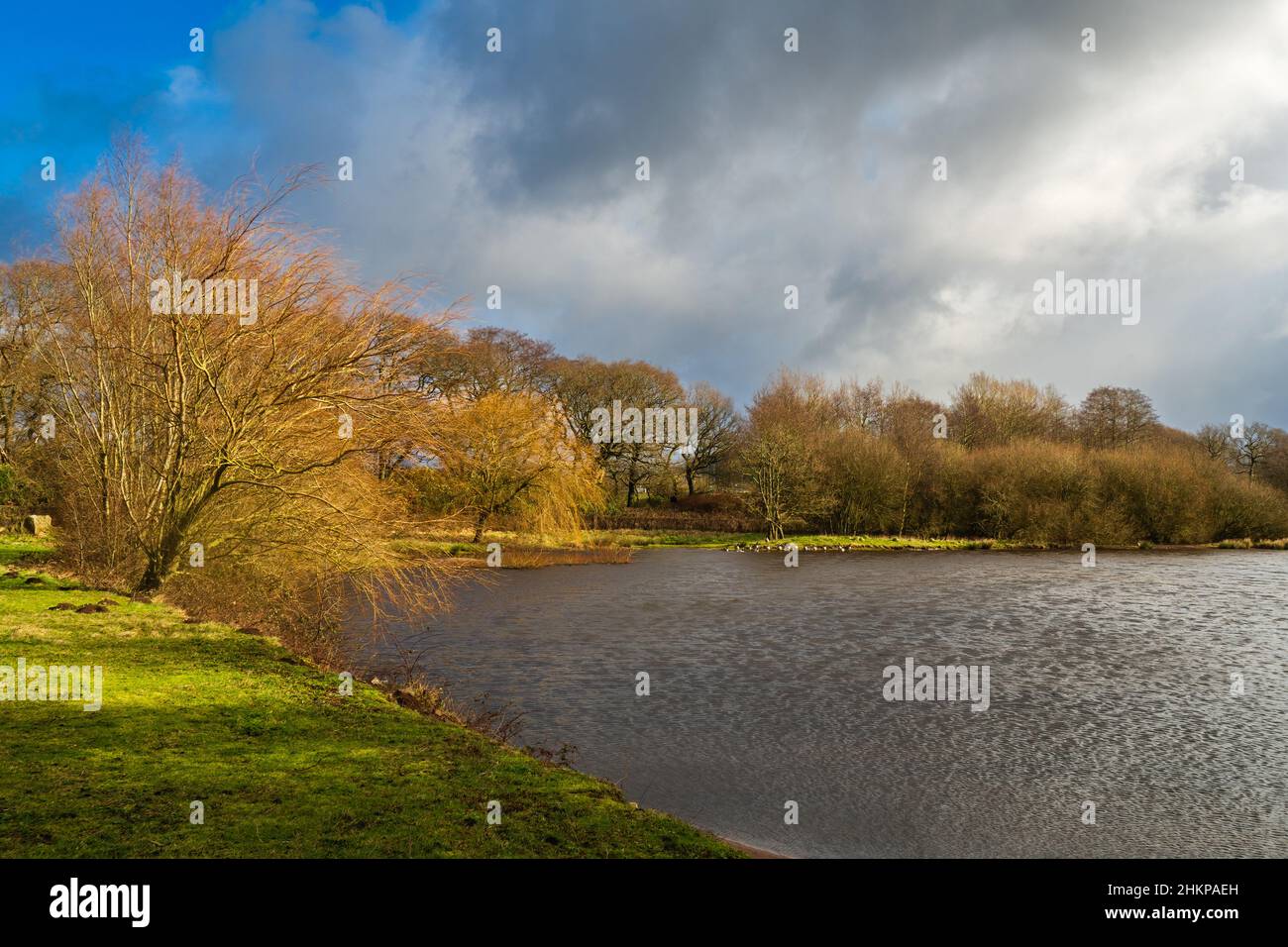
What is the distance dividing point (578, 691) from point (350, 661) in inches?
184

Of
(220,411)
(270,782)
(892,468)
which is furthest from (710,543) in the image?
(270,782)

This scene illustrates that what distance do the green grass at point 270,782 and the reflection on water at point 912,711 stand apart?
1832 mm

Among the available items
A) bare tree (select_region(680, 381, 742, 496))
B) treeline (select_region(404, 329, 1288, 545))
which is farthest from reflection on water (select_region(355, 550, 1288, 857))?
bare tree (select_region(680, 381, 742, 496))

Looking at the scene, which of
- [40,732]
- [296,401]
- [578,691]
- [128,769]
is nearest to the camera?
[128,769]

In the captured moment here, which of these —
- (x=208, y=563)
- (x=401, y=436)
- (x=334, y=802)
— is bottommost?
(x=334, y=802)

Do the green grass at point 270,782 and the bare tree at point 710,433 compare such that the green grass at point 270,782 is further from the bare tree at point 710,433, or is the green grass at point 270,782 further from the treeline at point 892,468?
the bare tree at point 710,433

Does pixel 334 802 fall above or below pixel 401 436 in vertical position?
below

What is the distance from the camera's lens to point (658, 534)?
5225cm

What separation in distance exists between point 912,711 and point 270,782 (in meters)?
9.69

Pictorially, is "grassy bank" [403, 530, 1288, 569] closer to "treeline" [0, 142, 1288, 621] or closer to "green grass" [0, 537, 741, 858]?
"treeline" [0, 142, 1288, 621]

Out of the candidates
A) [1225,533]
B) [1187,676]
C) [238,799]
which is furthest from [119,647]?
[1225,533]

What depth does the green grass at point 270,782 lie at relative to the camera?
18.5 ft

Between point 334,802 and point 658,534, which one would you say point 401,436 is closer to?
point 334,802

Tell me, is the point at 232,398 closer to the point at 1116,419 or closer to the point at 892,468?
the point at 892,468
